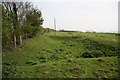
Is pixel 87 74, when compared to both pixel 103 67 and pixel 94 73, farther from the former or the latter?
pixel 103 67

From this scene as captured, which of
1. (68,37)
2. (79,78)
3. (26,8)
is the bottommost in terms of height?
(79,78)

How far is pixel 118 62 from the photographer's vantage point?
28641 millimetres

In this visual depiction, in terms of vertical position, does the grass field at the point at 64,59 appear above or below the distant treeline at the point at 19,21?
below

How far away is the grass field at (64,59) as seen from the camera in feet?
80.4

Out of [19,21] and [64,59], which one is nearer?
[64,59]

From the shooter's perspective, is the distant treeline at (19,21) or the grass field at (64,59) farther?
the distant treeline at (19,21)

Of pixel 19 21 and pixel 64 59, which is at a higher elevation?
pixel 19 21

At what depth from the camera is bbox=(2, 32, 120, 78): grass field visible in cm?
2452

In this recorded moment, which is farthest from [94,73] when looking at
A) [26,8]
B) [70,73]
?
[26,8]

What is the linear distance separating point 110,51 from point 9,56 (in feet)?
53.8

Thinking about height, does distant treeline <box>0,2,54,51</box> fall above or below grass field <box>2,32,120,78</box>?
above

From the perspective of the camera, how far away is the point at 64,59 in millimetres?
32844

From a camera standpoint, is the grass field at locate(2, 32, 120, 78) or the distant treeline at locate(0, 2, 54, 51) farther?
the distant treeline at locate(0, 2, 54, 51)

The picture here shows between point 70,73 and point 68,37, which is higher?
point 68,37
